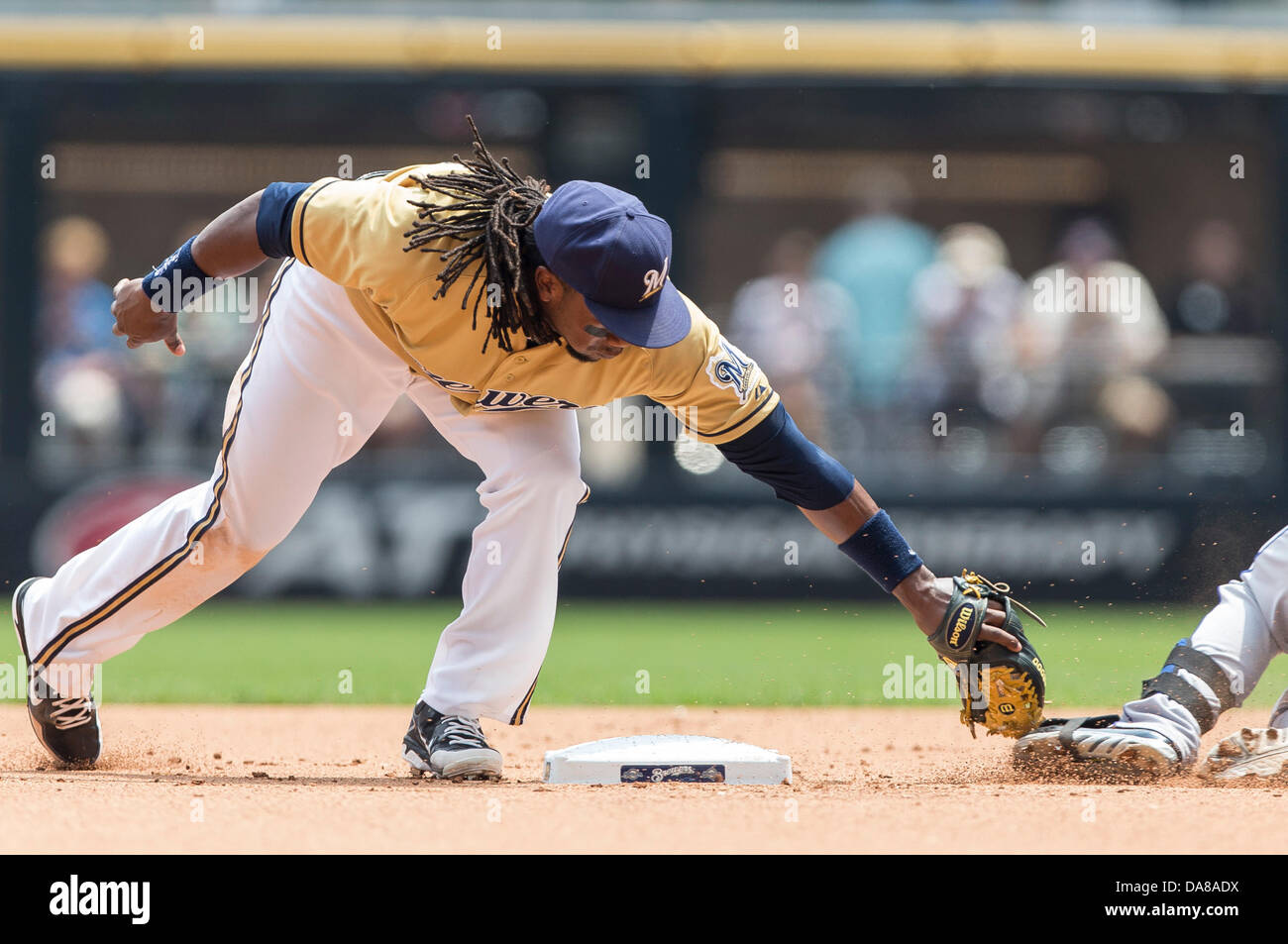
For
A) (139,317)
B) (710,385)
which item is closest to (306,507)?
(139,317)

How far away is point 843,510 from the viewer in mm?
4238

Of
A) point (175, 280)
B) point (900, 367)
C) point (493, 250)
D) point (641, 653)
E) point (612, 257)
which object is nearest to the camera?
point (612, 257)

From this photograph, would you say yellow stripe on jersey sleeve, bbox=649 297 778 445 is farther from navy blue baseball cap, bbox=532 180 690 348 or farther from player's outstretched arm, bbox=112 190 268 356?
player's outstretched arm, bbox=112 190 268 356

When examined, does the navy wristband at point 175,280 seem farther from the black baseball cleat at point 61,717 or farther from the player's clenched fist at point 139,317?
the black baseball cleat at point 61,717

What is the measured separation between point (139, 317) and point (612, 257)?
138 centimetres

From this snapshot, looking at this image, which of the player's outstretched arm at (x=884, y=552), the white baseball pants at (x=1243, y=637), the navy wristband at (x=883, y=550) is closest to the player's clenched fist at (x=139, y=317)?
the player's outstretched arm at (x=884, y=552)

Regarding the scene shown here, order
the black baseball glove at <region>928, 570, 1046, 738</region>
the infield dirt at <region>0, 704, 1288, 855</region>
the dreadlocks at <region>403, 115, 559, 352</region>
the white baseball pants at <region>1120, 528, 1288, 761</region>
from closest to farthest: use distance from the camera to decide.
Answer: the infield dirt at <region>0, 704, 1288, 855</region> → the dreadlocks at <region>403, 115, 559, 352</region> → the black baseball glove at <region>928, 570, 1046, 738</region> → the white baseball pants at <region>1120, 528, 1288, 761</region>

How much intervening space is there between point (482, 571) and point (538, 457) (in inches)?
14.2

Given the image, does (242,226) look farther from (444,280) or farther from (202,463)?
(202,463)

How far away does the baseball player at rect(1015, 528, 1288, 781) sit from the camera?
14.2 feet

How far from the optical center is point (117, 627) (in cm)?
446

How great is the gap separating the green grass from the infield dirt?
1187mm

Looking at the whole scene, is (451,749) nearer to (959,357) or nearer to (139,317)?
(139,317)

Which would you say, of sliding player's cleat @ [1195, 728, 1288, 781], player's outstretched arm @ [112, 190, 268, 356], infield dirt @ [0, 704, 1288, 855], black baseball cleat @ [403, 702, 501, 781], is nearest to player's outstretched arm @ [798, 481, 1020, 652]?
infield dirt @ [0, 704, 1288, 855]
